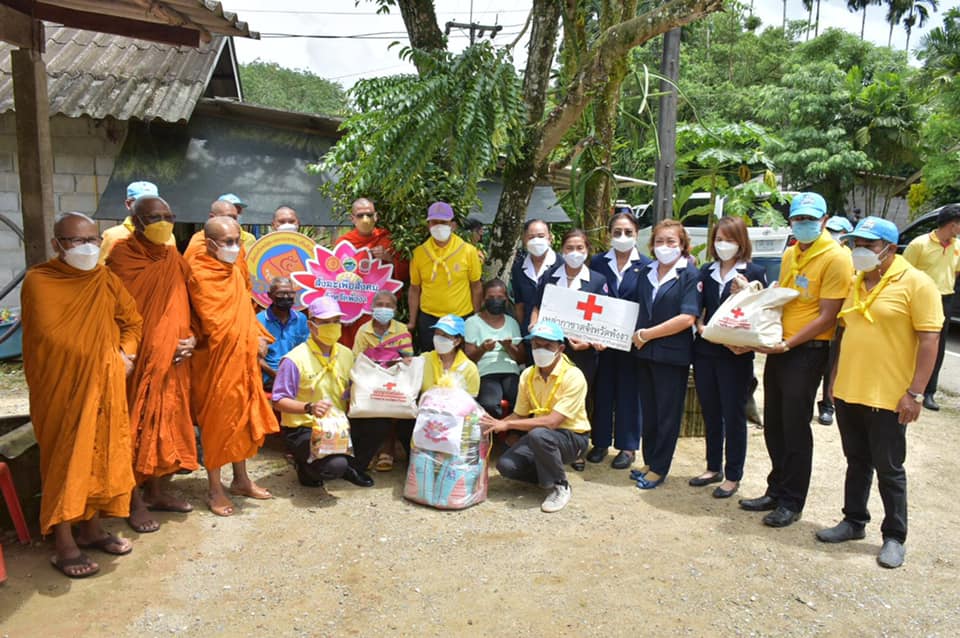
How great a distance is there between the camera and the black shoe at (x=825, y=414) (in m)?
6.22

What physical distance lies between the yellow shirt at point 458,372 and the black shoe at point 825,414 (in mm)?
3386

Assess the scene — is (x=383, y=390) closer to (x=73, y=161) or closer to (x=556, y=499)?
(x=556, y=499)

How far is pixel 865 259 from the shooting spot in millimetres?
3605

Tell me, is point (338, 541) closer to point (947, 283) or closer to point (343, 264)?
point (343, 264)

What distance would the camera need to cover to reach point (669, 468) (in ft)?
16.1

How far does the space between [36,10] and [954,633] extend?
5.72m

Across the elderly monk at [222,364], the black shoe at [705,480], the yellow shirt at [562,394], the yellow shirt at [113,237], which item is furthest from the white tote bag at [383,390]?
the black shoe at [705,480]

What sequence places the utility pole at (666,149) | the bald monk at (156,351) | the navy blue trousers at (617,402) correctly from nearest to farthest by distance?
the bald monk at (156,351), the navy blue trousers at (617,402), the utility pole at (666,149)

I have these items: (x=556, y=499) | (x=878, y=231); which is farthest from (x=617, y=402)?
(x=878, y=231)

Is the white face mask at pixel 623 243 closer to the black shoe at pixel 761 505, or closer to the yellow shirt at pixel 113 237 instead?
the black shoe at pixel 761 505

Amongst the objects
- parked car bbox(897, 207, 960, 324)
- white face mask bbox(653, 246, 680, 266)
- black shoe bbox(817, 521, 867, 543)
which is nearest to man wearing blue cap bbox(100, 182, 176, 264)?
white face mask bbox(653, 246, 680, 266)

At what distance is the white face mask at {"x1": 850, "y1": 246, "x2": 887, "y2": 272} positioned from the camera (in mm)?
3594

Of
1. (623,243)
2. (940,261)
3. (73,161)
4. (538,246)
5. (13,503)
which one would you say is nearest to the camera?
(13,503)

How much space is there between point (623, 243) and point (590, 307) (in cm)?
50
